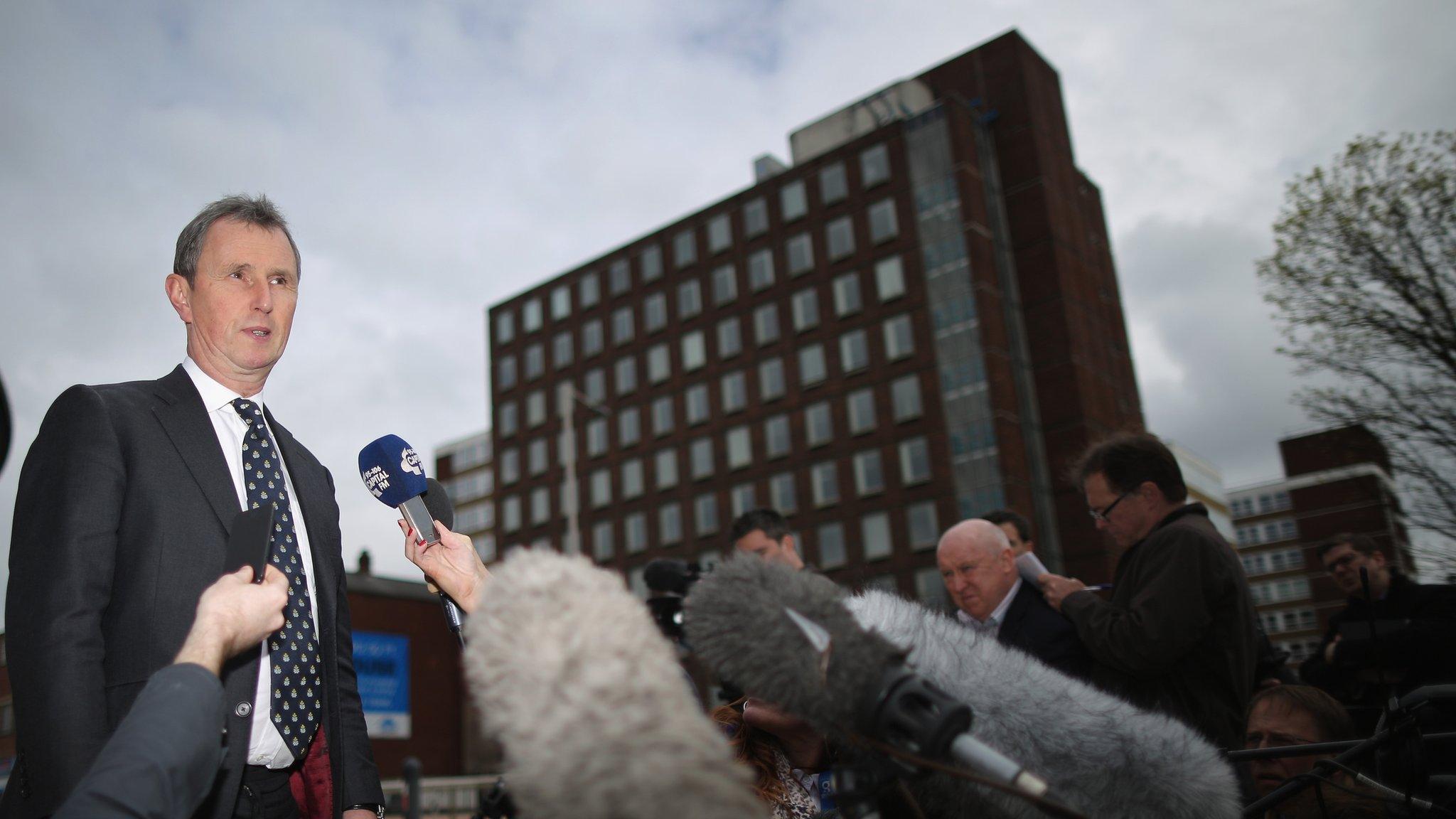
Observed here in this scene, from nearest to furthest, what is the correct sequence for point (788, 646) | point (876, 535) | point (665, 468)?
point (788, 646), point (876, 535), point (665, 468)

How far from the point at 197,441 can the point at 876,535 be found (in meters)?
42.1

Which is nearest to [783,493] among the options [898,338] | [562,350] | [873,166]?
[898,338]

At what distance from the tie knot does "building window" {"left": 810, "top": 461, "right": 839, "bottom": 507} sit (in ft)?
141

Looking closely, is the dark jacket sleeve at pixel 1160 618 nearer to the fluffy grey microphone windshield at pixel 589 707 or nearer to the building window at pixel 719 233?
the fluffy grey microphone windshield at pixel 589 707

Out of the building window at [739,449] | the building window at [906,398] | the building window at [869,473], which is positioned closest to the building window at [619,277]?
the building window at [739,449]

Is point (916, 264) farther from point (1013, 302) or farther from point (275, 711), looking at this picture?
point (275, 711)

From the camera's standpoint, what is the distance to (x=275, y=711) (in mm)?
2162

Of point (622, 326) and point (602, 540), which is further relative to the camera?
point (622, 326)

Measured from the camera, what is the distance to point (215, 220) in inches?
97.0

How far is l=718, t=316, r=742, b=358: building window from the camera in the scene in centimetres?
4953

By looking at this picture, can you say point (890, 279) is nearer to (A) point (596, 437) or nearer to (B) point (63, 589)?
(A) point (596, 437)

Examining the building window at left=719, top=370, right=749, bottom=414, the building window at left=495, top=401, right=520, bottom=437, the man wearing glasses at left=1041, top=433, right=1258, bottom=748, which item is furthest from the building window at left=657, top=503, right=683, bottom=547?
the man wearing glasses at left=1041, top=433, right=1258, bottom=748

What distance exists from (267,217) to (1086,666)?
3055mm

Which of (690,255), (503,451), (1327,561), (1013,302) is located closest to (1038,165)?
(1013,302)
